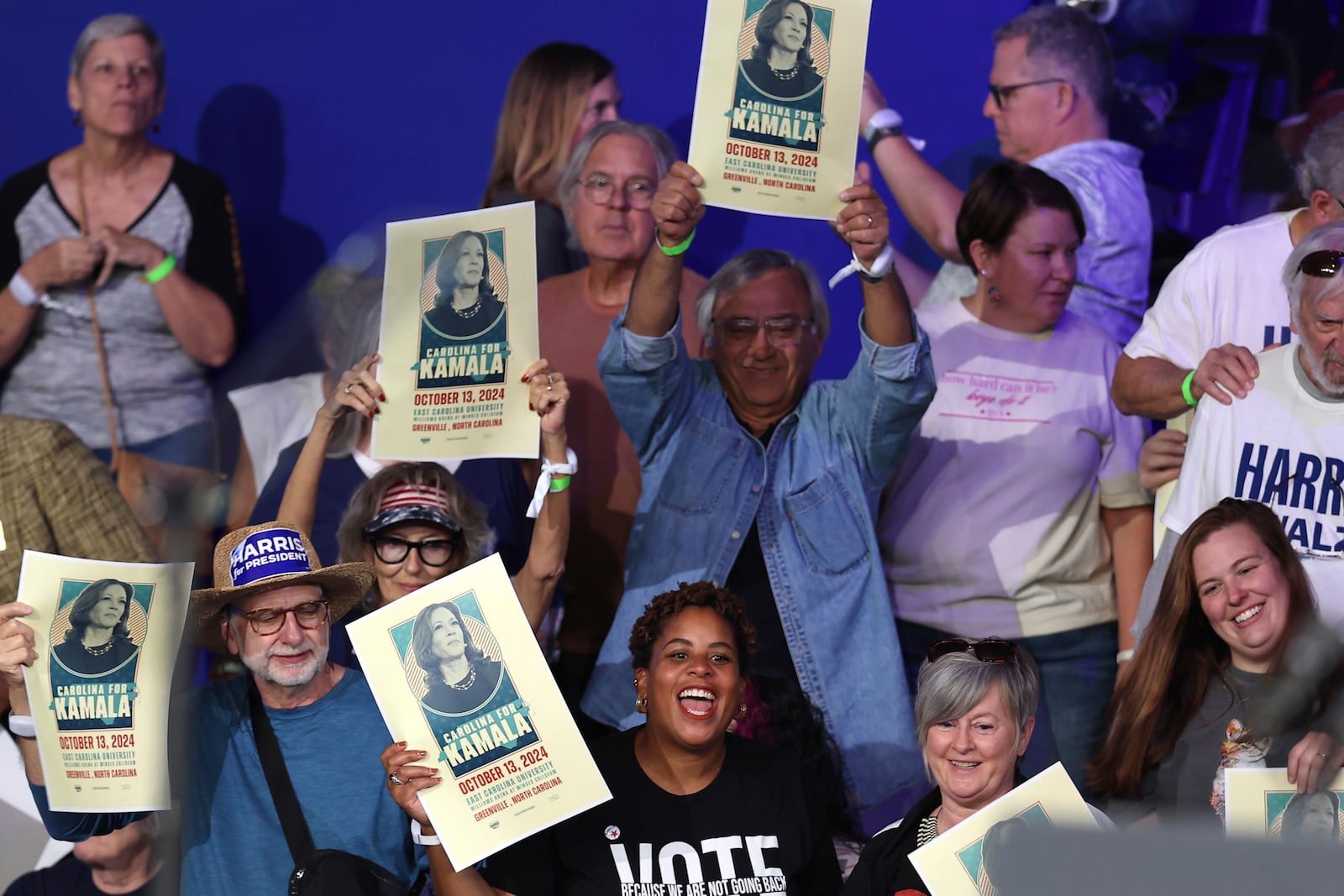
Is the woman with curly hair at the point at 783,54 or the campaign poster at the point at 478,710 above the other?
the woman with curly hair at the point at 783,54

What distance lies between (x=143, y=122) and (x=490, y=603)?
7.89 feet

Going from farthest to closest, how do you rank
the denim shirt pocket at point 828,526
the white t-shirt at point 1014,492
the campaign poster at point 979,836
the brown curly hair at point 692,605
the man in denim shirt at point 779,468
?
the white t-shirt at point 1014,492 → the denim shirt pocket at point 828,526 → the man in denim shirt at point 779,468 → the brown curly hair at point 692,605 → the campaign poster at point 979,836

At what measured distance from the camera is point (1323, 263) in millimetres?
3252

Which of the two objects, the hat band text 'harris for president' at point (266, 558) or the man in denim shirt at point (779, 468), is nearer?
the hat band text 'harris for president' at point (266, 558)

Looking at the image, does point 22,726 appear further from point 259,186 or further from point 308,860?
point 259,186

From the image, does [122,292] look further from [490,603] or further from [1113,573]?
[1113,573]

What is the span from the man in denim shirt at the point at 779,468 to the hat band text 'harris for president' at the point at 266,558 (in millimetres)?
829

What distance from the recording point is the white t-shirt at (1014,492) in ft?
12.9

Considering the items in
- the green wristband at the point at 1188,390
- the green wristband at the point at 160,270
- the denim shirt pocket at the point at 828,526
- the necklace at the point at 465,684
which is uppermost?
the green wristband at the point at 160,270

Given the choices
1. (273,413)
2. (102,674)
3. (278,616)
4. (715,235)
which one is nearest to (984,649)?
(278,616)

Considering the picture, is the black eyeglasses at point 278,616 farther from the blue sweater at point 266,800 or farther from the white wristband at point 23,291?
the white wristband at point 23,291

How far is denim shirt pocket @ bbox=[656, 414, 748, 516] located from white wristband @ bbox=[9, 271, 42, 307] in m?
2.04

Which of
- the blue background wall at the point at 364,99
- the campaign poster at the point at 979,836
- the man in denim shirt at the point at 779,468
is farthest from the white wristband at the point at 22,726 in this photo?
the blue background wall at the point at 364,99

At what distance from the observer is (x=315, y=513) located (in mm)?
3770
